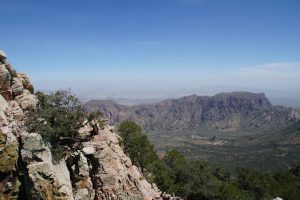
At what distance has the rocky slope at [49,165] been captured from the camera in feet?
118

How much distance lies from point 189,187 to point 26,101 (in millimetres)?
37910

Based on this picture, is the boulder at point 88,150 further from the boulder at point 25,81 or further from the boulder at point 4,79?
the boulder at point 25,81

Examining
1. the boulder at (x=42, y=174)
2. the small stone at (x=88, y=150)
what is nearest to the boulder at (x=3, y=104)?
the boulder at (x=42, y=174)

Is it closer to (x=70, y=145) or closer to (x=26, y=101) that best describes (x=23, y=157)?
(x=70, y=145)

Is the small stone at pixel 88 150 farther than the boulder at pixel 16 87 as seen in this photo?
No

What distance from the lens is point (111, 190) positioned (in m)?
39.8

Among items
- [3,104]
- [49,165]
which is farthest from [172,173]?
[3,104]

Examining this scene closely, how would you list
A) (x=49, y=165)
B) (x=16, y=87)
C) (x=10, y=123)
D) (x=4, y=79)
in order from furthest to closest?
(x=16, y=87)
(x=4, y=79)
(x=10, y=123)
(x=49, y=165)

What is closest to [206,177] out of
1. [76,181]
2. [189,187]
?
[189,187]

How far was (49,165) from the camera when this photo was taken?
36.8m

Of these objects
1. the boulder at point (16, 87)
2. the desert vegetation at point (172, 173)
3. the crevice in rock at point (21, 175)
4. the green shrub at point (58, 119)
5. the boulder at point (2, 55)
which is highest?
the boulder at point (2, 55)

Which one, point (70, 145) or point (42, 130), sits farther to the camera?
point (70, 145)

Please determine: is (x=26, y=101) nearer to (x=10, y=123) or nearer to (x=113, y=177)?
(x=10, y=123)

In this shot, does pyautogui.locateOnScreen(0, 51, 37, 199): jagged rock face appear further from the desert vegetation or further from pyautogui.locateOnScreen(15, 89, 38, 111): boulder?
the desert vegetation
